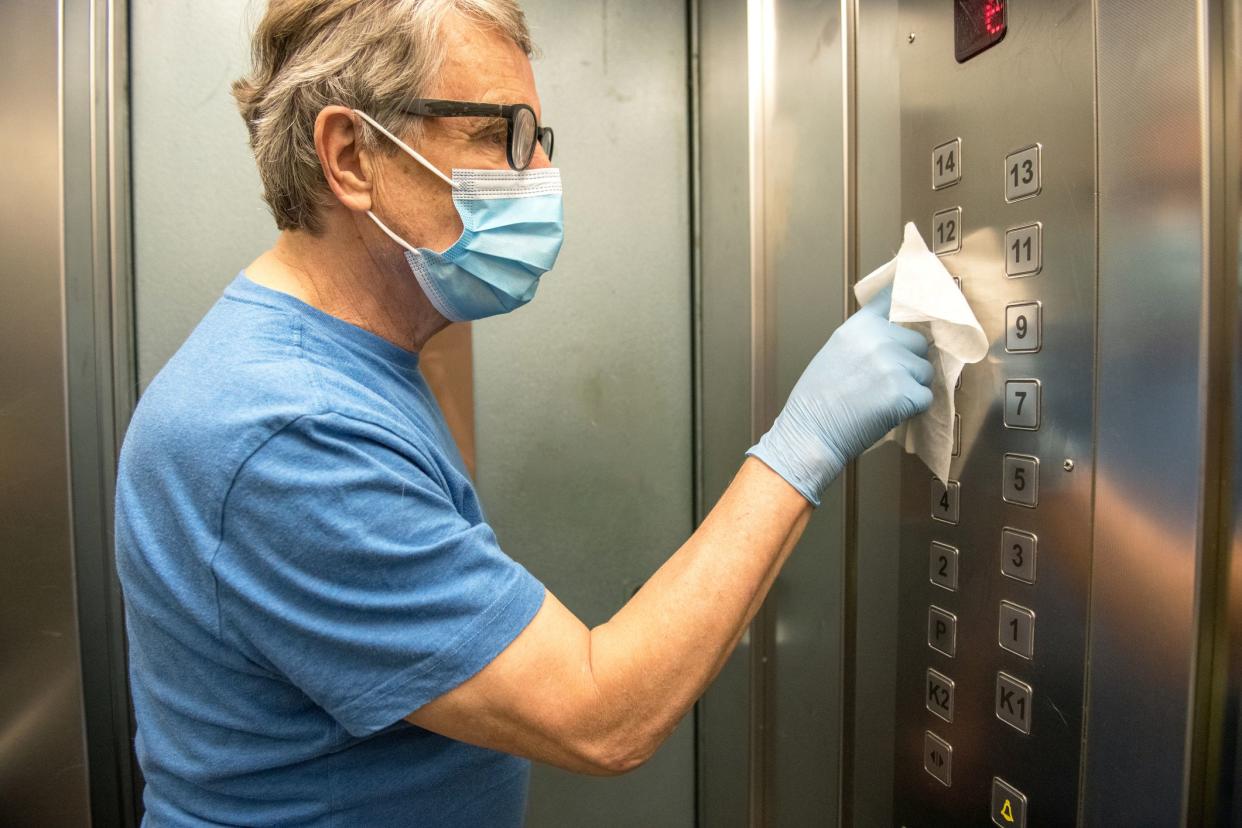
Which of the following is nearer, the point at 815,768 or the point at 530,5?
the point at 815,768

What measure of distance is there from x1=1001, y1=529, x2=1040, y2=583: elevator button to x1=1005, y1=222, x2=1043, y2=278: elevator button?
0.74 ft

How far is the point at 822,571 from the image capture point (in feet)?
3.13

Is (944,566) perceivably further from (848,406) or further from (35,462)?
(35,462)

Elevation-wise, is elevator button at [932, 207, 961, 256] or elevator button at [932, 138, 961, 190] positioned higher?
elevator button at [932, 138, 961, 190]

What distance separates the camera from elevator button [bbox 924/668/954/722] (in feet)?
2.37

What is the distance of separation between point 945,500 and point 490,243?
1.70 feet

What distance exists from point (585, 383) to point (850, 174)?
567 mm

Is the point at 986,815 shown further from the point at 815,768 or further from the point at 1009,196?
the point at 1009,196

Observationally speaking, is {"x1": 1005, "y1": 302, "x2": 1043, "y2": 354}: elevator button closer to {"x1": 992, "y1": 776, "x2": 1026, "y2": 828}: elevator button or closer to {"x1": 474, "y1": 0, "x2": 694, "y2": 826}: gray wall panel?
{"x1": 992, "y1": 776, "x2": 1026, "y2": 828}: elevator button

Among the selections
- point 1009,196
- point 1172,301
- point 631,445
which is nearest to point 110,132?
point 631,445

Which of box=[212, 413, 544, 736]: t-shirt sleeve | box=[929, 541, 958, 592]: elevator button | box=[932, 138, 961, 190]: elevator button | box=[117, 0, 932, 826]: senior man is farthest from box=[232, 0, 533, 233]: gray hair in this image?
box=[929, 541, 958, 592]: elevator button

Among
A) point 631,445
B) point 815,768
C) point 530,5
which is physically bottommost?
point 815,768

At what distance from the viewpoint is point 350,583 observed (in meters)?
0.53

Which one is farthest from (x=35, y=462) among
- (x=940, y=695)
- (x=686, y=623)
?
(x=940, y=695)
